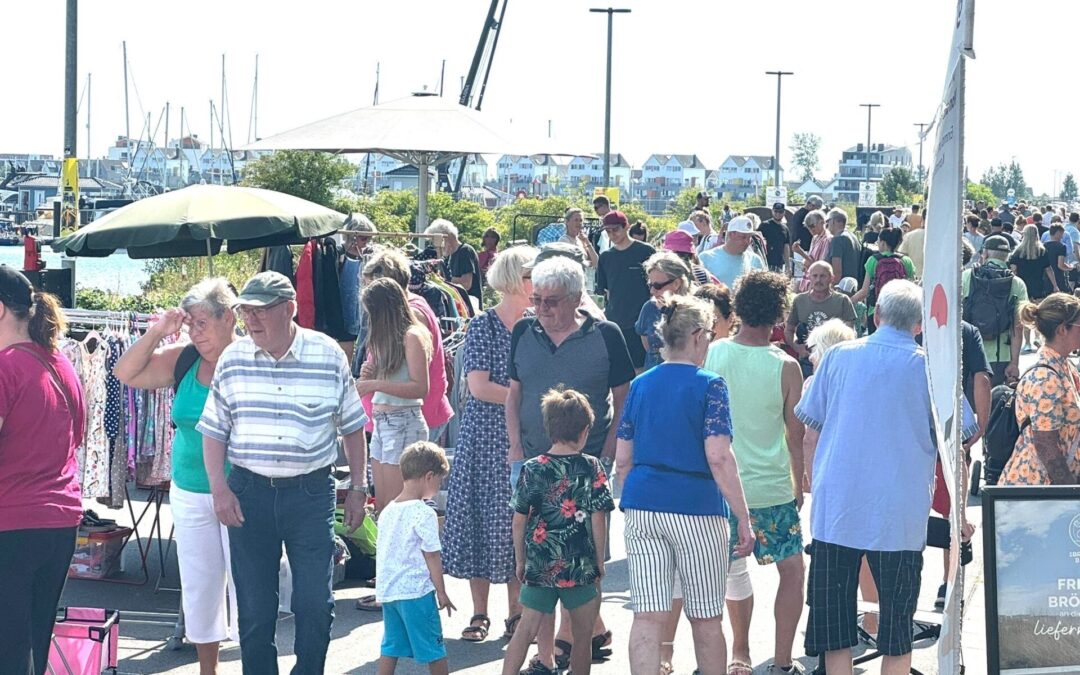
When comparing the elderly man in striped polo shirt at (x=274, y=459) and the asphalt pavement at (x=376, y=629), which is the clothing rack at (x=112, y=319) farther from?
the elderly man in striped polo shirt at (x=274, y=459)

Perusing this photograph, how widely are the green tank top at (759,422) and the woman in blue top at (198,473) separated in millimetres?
2340

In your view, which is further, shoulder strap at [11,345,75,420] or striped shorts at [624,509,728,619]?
striped shorts at [624,509,728,619]

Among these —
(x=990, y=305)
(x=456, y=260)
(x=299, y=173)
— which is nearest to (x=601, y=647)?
(x=990, y=305)

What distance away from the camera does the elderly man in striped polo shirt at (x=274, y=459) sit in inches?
230

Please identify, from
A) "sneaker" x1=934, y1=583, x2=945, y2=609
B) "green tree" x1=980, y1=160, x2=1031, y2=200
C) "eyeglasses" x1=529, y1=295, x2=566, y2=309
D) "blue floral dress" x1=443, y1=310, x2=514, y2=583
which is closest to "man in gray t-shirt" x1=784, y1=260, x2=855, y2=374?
"sneaker" x1=934, y1=583, x2=945, y2=609

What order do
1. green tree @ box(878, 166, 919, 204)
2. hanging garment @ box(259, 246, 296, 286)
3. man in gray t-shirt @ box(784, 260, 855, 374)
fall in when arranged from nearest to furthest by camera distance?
man in gray t-shirt @ box(784, 260, 855, 374), hanging garment @ box(259, 246, 296, 286), green tree @ box(878, 166, 919, 204)

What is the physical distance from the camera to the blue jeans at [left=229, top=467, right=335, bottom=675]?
5883 millimetres

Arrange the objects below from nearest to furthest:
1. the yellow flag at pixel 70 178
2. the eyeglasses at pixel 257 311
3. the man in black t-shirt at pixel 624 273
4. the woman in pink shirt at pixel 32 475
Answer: the woman in pink shirt at pixel 32 475 → the eyeglasses at pixel 257 311 → the man in black t-shirt at pixel 624 273 → the yellow flag at pixel 70 178

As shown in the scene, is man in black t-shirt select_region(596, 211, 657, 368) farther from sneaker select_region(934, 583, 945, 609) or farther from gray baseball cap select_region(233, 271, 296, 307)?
gray baseball cap select_region(233, 271, 296, 307)

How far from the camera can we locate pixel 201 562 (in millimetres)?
6379

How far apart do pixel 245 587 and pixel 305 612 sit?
277 millimetres

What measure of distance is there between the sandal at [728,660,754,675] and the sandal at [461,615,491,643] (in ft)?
4.60

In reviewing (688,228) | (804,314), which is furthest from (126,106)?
(804,314)

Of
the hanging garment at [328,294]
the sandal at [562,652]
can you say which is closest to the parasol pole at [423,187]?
the hanging garment at [328,294]
